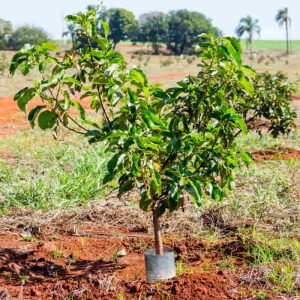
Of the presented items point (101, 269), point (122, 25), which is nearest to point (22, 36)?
point (122, 25)

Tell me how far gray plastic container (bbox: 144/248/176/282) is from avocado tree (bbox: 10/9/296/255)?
27 centimetres

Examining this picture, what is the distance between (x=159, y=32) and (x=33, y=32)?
15639mm

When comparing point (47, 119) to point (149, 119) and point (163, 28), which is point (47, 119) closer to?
point (149, 119)

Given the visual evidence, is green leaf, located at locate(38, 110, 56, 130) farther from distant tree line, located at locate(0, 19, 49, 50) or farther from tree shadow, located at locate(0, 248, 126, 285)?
distant tree line, located at locate(0, 19, 49, 50)

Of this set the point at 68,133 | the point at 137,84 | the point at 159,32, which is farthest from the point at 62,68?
the point at 159,32

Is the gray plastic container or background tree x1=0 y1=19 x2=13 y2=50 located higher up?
background tree x1=0 y1=19 x2=13 y2=50

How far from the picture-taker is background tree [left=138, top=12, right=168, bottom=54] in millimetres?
69875

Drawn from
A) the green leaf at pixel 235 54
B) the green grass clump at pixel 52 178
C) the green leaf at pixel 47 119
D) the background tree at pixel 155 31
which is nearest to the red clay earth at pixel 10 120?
the green grass clump at pixel 52 178

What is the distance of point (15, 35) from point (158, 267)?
62581 mm

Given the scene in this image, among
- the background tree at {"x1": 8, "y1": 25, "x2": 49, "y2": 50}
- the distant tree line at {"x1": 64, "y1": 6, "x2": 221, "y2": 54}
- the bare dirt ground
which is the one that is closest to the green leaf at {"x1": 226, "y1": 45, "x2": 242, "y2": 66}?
the bare dirt ground

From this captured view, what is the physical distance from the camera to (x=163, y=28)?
6994cm

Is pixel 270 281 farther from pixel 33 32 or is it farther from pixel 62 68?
pixel 33 32

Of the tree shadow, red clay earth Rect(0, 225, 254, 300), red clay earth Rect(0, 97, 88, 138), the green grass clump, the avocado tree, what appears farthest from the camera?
red clay earth Rect(0, 97, 88, 138)

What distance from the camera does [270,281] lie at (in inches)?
131
